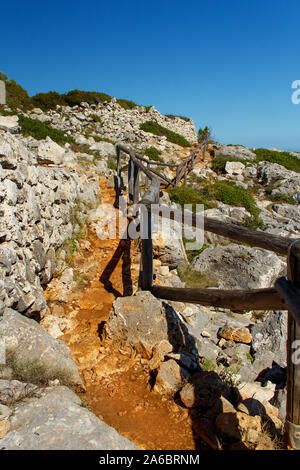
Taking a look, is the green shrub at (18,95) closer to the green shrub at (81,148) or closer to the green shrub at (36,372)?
the green shrub at (81,148)

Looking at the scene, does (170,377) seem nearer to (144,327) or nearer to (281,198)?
(144,327)

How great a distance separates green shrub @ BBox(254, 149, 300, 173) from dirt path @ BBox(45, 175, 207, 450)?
755 inches

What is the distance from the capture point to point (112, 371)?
11.0 feet

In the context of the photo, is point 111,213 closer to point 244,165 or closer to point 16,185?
point 16,185

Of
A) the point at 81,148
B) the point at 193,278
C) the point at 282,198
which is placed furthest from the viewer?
the point at 282,198

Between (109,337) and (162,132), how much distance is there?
23.2 meters

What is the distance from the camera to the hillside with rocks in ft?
7.83

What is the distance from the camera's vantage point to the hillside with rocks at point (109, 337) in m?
2.39

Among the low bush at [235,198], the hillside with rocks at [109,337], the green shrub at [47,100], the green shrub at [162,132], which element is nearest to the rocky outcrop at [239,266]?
the hillside with rocks at [109,337]

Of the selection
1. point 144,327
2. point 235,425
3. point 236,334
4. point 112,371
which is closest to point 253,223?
point 236,334

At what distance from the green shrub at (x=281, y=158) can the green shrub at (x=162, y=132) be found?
6141 millimetres

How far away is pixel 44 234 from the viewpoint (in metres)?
4.72

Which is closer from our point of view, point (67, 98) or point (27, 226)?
point (27, 226)
